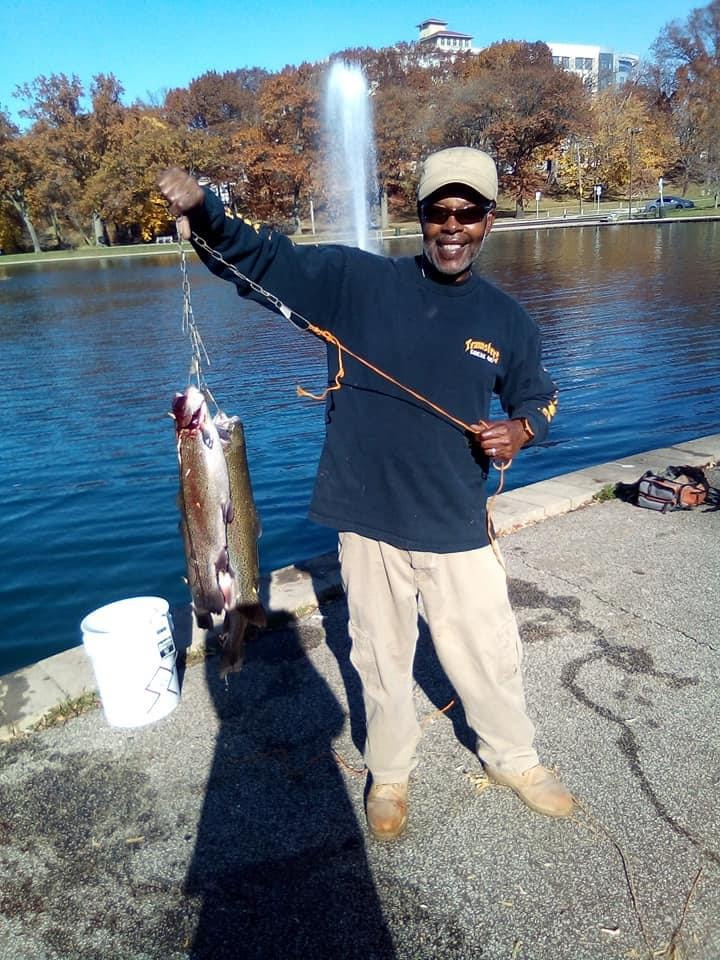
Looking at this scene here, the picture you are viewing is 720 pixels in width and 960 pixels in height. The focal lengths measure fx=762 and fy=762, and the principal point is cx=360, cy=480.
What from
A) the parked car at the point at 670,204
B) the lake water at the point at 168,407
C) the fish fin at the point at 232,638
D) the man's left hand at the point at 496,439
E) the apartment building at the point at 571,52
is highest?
the apartment building at the point at 571,52

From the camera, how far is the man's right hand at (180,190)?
2.82 metres

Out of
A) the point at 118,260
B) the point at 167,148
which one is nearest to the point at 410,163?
the point at 167,148

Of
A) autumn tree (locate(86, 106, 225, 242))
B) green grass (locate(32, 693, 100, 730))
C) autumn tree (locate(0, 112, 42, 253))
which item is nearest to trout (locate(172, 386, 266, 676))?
green grass (locate(32, 693, 100, 730))

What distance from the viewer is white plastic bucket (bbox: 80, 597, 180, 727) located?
13.3 ft

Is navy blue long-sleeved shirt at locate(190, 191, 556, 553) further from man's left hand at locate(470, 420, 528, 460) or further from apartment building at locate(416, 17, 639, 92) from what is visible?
apartment building at locate(416, 17, 639, 92)

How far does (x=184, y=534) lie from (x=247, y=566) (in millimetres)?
343

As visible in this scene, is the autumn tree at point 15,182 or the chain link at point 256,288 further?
the autumn tree at point 15,182

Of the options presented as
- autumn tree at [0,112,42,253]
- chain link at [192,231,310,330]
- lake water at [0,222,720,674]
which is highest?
autumn tree at [0,112,42,253]

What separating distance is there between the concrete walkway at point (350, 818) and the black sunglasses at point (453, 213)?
8.49 feet

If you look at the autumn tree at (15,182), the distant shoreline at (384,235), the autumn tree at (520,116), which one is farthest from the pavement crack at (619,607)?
the autumn tree at (15,182)

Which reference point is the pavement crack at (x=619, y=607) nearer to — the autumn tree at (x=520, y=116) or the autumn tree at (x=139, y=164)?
the autumn tree at (x=139, y=164)

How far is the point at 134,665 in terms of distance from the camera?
403 cm

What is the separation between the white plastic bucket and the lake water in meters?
3.39

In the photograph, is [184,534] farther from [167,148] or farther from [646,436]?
[167,148]
